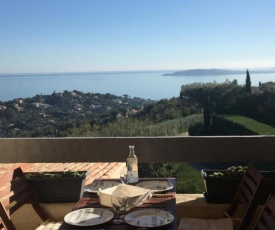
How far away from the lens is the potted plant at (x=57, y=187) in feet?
11.4

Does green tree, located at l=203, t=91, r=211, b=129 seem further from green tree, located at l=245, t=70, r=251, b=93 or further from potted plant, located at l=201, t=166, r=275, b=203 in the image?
potted plant, located at l=201, t=166, r=275, b=203

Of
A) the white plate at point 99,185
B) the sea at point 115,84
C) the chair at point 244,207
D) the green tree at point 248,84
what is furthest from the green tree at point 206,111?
the white plate at point 99,185

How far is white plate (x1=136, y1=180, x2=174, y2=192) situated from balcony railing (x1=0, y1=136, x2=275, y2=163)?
70 cm

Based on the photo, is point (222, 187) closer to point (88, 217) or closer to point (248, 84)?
point (88, 217)

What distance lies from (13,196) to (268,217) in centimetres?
182

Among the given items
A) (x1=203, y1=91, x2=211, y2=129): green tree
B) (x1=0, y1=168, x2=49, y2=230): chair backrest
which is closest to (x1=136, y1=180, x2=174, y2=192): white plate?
(x1=0, y1=168, x2=49, y2=230): chair backrest

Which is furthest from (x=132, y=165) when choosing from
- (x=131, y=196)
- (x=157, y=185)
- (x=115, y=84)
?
(x=115, y=84)

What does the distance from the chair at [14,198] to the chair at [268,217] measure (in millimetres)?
1591

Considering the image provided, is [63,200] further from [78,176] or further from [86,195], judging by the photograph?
[86,195]

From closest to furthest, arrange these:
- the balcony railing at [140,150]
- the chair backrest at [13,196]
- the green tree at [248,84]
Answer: the chair backrest at [13,196]
the balcony railing at [140,150]
the green tree at [248,84]

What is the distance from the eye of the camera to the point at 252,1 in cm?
713

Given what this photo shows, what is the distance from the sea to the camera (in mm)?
6395

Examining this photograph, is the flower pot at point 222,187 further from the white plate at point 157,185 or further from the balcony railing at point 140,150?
the white plate at point 157,185

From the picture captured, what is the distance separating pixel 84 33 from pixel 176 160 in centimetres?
724
